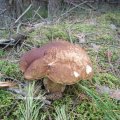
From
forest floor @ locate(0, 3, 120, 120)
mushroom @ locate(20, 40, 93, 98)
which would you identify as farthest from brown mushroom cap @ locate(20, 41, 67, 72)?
forest floor @ locate(0, 3, 120, 120)

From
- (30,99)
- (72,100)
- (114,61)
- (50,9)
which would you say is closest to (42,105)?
(30,99)

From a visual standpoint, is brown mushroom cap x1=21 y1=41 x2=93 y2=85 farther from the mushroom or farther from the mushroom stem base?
the mushroom stem base

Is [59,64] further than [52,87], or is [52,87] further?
[52,87]

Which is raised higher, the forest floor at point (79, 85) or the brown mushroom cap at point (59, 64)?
the brown mushroom cap at point (59, 64)

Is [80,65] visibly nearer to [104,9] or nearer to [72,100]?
[72,100]

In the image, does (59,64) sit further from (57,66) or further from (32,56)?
(32,56)

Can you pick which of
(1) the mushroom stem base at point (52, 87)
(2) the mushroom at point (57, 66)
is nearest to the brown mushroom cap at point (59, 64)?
(2) the mushroom at point (57, 66)

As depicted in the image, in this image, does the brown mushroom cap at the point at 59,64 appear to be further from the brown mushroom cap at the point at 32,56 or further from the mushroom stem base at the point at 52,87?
the mushroom stem base at the point at 52,87

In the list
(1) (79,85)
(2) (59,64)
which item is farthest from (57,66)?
(1) (79,85)
